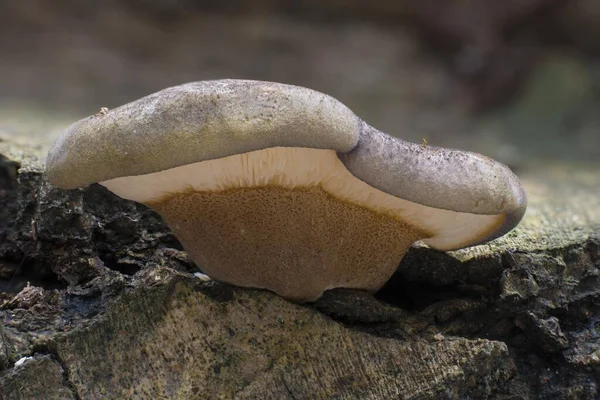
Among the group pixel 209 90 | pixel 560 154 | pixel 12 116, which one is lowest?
pixel 209 90

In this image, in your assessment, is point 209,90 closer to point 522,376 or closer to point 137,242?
point 137,242

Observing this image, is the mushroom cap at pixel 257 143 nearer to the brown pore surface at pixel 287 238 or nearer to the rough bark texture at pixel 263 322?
the brown pore surface at pixel 287 238

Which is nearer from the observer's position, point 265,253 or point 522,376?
point 265,253

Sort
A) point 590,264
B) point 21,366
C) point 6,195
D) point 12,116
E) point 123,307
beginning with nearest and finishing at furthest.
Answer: point 21,366 < point 123,307 < point 590,264 < point 6,195 < point 12,116

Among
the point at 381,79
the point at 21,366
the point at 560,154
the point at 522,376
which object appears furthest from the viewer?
the point at 381,79

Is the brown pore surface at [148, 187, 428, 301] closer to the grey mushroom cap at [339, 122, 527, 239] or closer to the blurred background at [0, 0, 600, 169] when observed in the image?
the grey mushroom cap at [339, 122, 527, 239]

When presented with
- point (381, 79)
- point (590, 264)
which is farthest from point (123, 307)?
point (381, 79)

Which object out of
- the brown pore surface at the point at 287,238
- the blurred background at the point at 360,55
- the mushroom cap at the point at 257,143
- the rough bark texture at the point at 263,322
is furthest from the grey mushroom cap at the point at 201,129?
the blurred background at the point at 360,55
